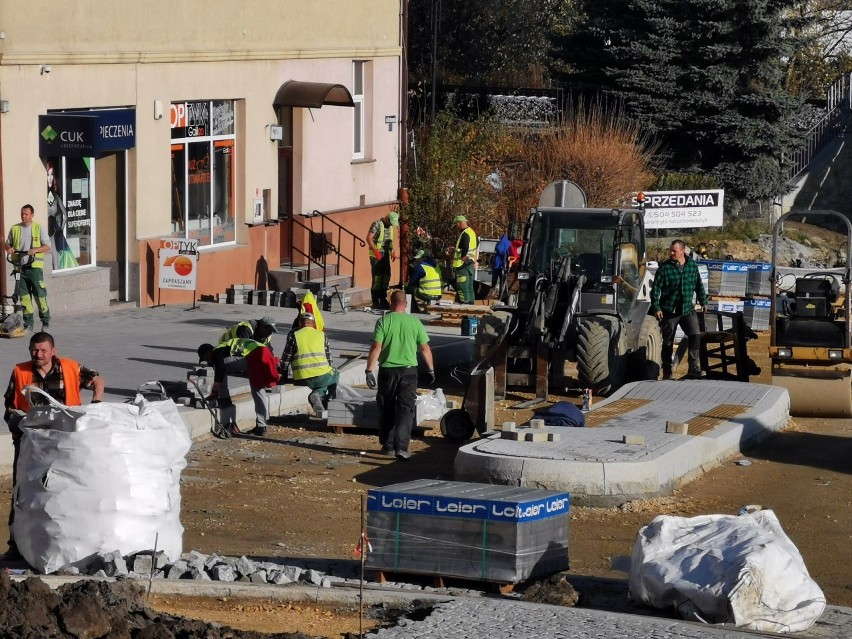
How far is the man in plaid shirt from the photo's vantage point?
760 inches

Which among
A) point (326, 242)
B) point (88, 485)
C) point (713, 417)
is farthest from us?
point (326, 242)

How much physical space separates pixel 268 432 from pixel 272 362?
764 mm

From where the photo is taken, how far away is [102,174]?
75.9ft

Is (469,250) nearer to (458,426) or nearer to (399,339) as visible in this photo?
(458,426)

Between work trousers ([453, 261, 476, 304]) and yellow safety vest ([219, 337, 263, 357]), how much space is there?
1077 centimetres

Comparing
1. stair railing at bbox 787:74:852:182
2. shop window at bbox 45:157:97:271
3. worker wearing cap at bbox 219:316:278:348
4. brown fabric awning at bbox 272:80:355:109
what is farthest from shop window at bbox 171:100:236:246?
stair railing at bbox 787:74:852:182

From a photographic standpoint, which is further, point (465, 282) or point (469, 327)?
point (465, 282)

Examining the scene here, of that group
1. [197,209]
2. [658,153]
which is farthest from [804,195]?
[197,209]

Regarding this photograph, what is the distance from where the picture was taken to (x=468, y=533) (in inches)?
373

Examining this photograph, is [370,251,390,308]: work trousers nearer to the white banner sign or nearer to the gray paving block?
the white banner sign

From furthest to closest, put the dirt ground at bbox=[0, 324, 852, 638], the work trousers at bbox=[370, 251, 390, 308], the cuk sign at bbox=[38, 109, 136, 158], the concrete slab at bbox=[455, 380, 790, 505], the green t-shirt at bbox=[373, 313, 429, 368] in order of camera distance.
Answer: the work trousers at bbox=[370, 251, 390, 308] < the cuk sign at bbox=[38, 109, 136, 158] < the green t-shirt at bbox=[373, 313, 429, 368] < the concrete slab at bbox=[455, 380, 790, 505] < the dirt ground at bbox=[0, 324, 852, 638]

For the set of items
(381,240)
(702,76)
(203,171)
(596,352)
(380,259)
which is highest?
(702,76)

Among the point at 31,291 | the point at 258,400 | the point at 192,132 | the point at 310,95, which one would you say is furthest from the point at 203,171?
the point at 258,400

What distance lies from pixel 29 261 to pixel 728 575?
12.9 m
